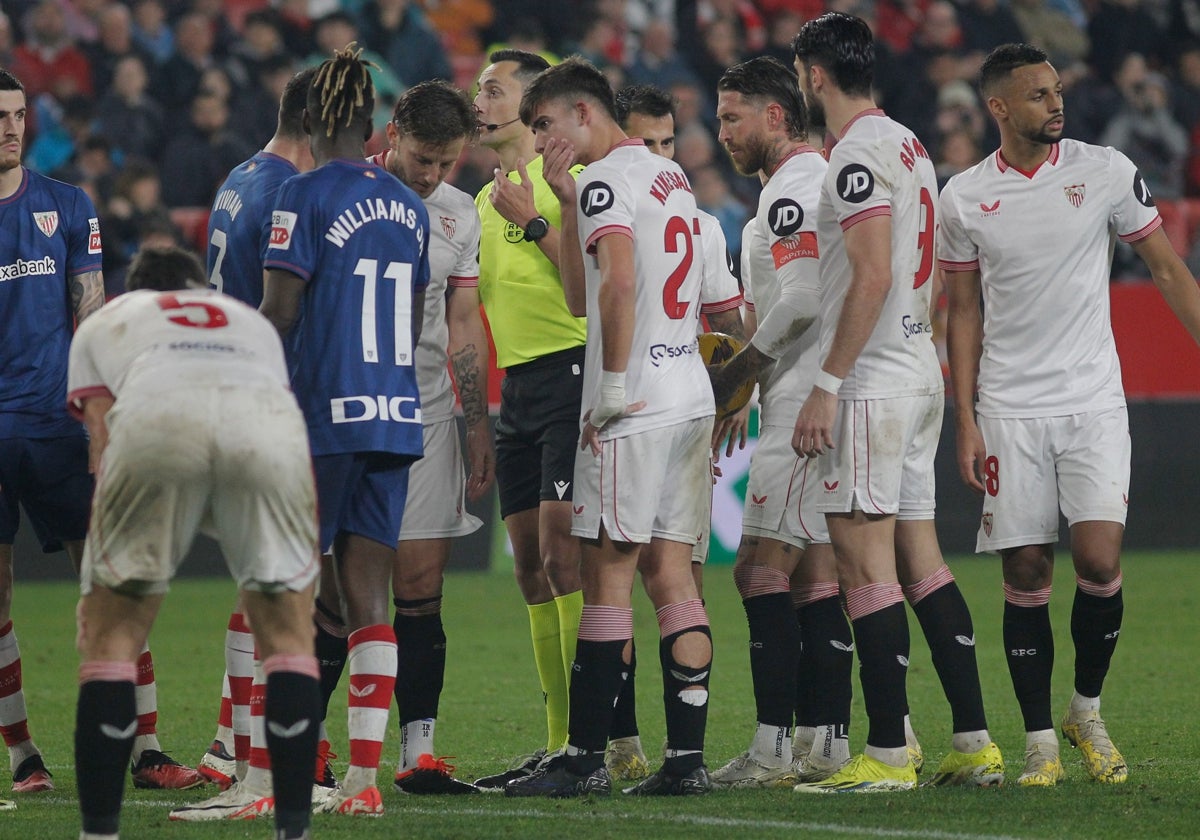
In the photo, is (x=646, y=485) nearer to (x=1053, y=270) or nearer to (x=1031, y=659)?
(x=1031, y=659)

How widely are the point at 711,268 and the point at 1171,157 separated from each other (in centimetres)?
1169

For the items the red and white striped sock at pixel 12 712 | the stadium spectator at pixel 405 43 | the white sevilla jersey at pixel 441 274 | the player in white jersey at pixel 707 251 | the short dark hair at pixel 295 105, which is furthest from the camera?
the stadium spectator at pixel 405 43

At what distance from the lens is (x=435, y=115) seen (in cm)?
579

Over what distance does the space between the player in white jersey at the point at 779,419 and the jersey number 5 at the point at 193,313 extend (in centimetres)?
214

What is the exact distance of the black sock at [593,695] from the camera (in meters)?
5.42

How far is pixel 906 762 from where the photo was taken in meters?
5.45

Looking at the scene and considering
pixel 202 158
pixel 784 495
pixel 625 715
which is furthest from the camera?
pixel 202 158

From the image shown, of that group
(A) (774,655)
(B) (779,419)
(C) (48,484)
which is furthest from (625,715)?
(C) (48,484)

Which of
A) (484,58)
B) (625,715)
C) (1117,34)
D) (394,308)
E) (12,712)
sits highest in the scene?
(1117,34)

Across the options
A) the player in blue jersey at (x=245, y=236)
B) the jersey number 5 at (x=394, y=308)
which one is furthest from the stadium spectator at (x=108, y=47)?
the jersey number 5 at (x=394, y=308)

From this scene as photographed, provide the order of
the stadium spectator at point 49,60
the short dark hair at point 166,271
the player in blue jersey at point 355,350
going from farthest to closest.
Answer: the stadium spectator at point 49,60
the player in blue jersey at point 355,350
the short dark hair at point 166,271

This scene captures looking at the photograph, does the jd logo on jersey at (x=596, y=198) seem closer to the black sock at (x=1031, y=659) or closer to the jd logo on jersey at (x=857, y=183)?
the jd logo on jersey at (x=857, y=183)

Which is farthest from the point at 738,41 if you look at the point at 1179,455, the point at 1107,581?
the point at 1107,581

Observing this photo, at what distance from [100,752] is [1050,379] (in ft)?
10.9
